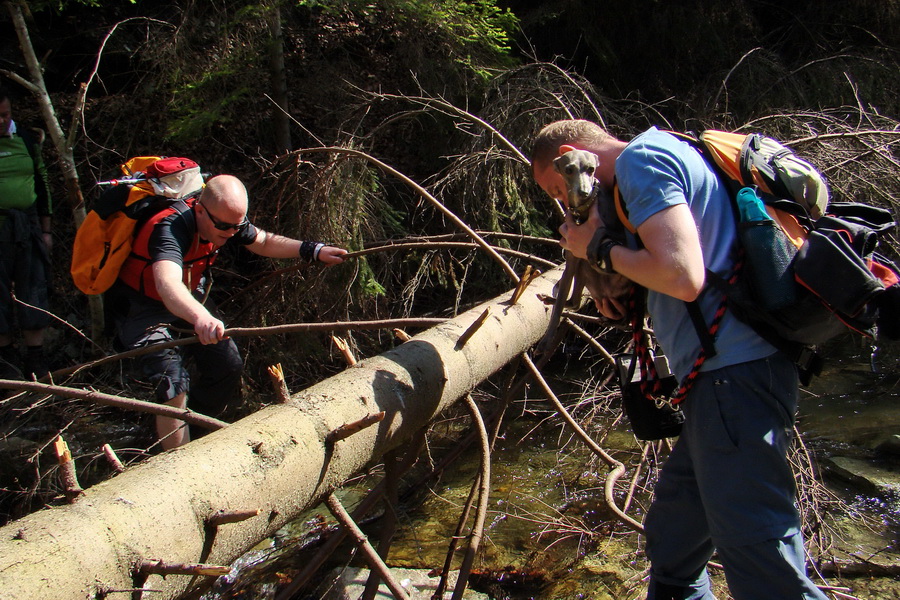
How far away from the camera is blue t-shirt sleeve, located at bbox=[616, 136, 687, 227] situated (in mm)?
1603

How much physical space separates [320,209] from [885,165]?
3.38 metres

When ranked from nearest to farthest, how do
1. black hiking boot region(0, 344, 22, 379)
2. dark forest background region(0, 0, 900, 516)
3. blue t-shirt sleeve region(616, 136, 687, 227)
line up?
blue t-shirt sleeve region(616, 136, 687, 227), dark forest background region(0, 0, 900, 516), black hiking boot region(0, 344, 22, 379)

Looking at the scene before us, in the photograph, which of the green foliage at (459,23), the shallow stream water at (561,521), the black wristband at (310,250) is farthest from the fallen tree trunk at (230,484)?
the green foliage at (459,23)

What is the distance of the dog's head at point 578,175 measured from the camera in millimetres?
1799

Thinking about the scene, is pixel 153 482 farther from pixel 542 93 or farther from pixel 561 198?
pixel 542 93

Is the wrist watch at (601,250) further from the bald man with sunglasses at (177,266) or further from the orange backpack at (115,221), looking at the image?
the orange backpack at (115,221)

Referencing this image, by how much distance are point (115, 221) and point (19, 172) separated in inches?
78.6

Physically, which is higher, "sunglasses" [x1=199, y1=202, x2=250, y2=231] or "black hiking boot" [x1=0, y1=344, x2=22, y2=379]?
"sunglasses" [x1=199, y1=202, x2=250, y2=231]

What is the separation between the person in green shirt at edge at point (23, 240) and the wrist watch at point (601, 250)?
13.3 ft

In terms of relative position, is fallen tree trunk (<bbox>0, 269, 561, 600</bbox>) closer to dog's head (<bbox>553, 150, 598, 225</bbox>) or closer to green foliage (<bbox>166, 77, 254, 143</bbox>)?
dog's head (<bbox>553, 150, 598, 225</bbox>)

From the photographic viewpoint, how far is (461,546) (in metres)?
3.41

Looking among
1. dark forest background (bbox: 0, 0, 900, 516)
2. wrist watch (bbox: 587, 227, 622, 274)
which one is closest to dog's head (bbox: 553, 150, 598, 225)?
wrist watch (bbox: 587, 227, 622, 274)

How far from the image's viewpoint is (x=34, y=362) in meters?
4.69

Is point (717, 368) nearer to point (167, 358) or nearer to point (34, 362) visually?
point (167, 358)
